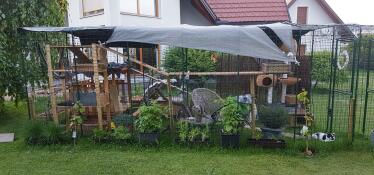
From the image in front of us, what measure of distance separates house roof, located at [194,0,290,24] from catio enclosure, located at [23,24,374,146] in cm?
521

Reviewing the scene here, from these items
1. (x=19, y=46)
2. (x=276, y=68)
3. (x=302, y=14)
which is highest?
(x=302, y=14)

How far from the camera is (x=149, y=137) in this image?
212 inches

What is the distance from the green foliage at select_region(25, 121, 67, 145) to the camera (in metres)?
5.48

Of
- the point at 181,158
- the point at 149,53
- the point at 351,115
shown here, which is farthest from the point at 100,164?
the point at 149,53

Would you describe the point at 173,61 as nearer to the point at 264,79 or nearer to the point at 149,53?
the point at 149,53

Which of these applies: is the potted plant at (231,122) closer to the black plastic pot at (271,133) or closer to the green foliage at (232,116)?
the green foliage at (232,116)

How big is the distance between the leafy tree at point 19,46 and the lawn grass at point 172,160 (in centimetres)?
197

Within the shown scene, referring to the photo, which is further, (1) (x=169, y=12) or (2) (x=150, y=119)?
(1) (x=169, y=12)

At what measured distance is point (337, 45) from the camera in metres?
5.33

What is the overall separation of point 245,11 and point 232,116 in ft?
33.6

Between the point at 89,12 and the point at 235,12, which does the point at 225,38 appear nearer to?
the point at 89,12

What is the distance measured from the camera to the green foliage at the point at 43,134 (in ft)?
18.0

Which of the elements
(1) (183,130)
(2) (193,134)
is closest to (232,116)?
(2) (193,134)

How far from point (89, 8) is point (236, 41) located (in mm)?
9038
